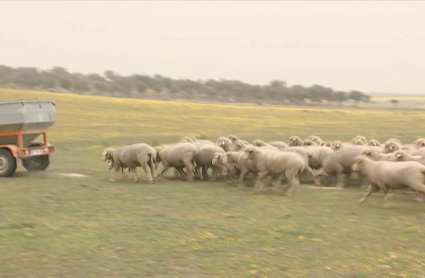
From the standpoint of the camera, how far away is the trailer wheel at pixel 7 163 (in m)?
17.3

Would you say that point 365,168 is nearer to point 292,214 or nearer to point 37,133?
point 292,214

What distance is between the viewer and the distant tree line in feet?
311

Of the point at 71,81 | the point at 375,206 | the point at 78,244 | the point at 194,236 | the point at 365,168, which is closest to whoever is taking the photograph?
the point at 78,244

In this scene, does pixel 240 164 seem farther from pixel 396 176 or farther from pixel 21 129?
pixel 21 129

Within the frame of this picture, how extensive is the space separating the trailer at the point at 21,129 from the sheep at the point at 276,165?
266 inches

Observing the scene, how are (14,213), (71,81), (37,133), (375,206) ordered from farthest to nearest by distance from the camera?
(71,81)
(37,133)
(375,206)
(14,213)

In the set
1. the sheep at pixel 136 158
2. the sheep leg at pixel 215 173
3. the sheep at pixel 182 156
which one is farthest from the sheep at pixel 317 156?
the sheep at pixel 136 158

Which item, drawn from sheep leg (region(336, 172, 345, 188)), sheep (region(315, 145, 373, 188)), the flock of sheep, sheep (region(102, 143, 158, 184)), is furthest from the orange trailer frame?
sheep leg (region(336, 172, 345, 188))

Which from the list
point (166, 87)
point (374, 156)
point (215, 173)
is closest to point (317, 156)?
point (374, 156)

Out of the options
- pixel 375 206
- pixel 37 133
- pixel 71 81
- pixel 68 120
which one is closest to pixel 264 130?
pixel 68 120

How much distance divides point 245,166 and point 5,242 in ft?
27.4

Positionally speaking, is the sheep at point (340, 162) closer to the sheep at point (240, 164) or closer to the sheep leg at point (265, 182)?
the sheep leg at point (265, 182)

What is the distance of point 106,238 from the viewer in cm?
955

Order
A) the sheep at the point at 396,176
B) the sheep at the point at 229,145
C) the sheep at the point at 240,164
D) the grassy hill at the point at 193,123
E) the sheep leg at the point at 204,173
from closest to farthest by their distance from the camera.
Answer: the sheep at the point at 396,176 < the sheep at the point at 240,164 < the sheep leg at the point at 204,173 < the sheep at the point at 229,145 < the grassy hill at the point at 193,123
